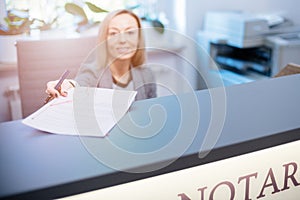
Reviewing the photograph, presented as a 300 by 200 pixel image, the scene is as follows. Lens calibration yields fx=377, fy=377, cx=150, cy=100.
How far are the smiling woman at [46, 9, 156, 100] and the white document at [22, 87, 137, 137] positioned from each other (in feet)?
2.56

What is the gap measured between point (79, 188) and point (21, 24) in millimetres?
2108

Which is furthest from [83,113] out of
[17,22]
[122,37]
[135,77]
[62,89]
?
[17,22]

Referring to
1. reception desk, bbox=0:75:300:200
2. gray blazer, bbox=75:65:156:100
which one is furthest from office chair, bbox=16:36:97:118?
reception desk, bbox=0:75:300:200

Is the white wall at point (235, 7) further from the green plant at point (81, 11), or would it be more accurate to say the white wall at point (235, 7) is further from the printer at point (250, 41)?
the green plant at point (81, 11)

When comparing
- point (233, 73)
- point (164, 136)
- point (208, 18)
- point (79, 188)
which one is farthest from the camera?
point (208, 18)

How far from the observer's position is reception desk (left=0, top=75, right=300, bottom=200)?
0.59 m

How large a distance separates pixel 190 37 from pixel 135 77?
4.15 feet

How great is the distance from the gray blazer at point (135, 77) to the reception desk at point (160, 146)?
641mm

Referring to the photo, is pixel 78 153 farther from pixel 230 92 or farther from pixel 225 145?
pixel 230 92

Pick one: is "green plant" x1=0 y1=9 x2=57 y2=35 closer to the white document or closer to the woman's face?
the woman's face

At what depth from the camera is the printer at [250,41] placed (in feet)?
7.97

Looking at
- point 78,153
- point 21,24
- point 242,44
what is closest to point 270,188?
point 78,153

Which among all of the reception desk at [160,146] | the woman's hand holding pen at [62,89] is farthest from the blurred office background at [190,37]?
the reception desk at [160,146]

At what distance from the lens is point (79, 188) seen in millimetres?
586
